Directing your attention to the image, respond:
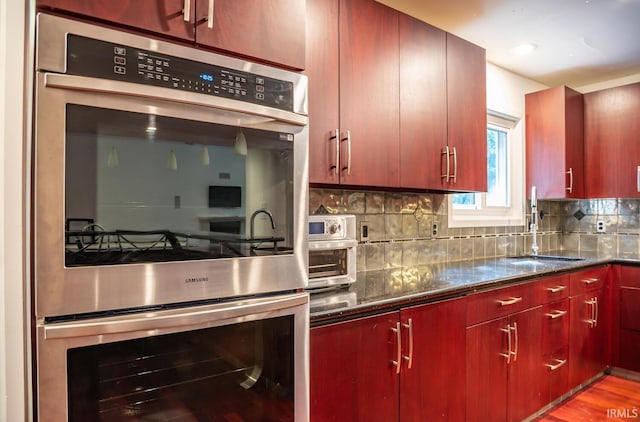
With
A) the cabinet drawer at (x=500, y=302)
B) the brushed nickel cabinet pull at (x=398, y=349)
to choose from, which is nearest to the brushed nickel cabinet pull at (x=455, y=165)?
the cabinet drawer at (x=500, y=302)

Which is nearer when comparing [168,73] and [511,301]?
[168,73]

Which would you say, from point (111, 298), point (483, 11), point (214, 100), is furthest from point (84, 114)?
point (483, 11)

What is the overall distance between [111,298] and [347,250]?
1.06 m

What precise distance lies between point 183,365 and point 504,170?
305cm

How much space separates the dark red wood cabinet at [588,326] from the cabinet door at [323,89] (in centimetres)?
193

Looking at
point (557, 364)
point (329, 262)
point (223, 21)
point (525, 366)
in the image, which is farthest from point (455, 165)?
point (223, 21)

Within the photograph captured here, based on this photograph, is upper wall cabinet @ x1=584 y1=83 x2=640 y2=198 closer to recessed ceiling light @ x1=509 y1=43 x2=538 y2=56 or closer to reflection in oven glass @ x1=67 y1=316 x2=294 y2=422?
recessed ceiling light @ x1=509 y1=43 x2=538 y2=56

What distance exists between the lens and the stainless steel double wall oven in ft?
2.89

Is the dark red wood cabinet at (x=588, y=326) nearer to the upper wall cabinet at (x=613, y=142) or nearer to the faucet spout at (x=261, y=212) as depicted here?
the upper wall cabinet at (x=613, y=142)

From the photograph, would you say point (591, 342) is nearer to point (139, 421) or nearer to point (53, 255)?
point (139, 421)

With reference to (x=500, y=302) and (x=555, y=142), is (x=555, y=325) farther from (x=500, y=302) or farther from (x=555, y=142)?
(x=555, y=142)

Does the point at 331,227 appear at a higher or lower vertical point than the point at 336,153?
lower

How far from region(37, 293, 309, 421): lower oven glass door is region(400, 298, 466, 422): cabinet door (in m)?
0.55

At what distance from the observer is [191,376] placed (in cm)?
106
